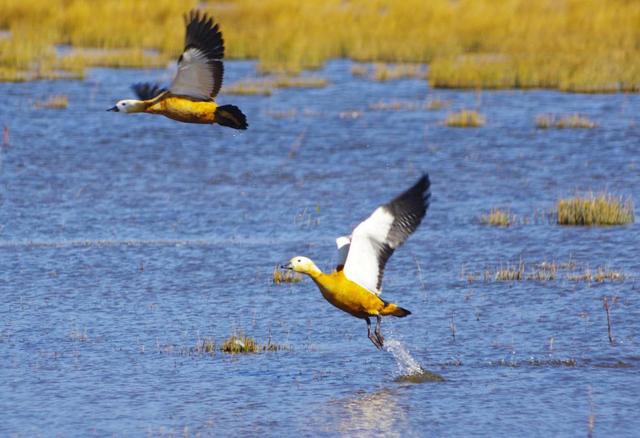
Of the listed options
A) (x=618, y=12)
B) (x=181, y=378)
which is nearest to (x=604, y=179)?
(x=181, y=378)

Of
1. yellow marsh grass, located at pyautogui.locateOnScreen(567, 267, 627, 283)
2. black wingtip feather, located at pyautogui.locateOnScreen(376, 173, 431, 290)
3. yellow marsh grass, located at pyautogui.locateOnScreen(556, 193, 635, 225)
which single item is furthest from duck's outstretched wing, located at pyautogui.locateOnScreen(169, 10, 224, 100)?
yellow marsh grass, located at pyautogui.locateOnScreen(556, 193, 635, 225)

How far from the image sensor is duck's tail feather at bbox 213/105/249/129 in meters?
10.7

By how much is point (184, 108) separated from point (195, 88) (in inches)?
14.8

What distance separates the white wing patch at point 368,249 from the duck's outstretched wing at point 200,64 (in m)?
2.06

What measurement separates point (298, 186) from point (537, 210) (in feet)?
11.7

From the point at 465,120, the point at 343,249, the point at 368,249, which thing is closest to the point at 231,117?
the point at 343,249

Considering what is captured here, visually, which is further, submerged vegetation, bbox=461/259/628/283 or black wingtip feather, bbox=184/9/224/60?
submerged vegetation, bbox=461/259/628/283

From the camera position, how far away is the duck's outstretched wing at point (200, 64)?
37.5 ft

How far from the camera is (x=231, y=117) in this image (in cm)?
1075

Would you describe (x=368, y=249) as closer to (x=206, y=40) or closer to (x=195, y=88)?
(x=195, y=88)

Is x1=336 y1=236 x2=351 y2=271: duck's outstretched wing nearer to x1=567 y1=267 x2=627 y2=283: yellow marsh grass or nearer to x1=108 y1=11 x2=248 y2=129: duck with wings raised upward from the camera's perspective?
x1=108 y1=11 x2=248 y2=129: duck with wings raised upward

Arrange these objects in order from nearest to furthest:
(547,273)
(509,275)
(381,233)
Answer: (381,233) < (509,275) < (547,273)

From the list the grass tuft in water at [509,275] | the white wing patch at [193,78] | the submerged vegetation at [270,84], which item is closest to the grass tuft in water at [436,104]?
the submerged vegetation at [270,84]

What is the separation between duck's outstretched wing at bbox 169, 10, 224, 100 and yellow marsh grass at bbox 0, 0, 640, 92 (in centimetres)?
1737
